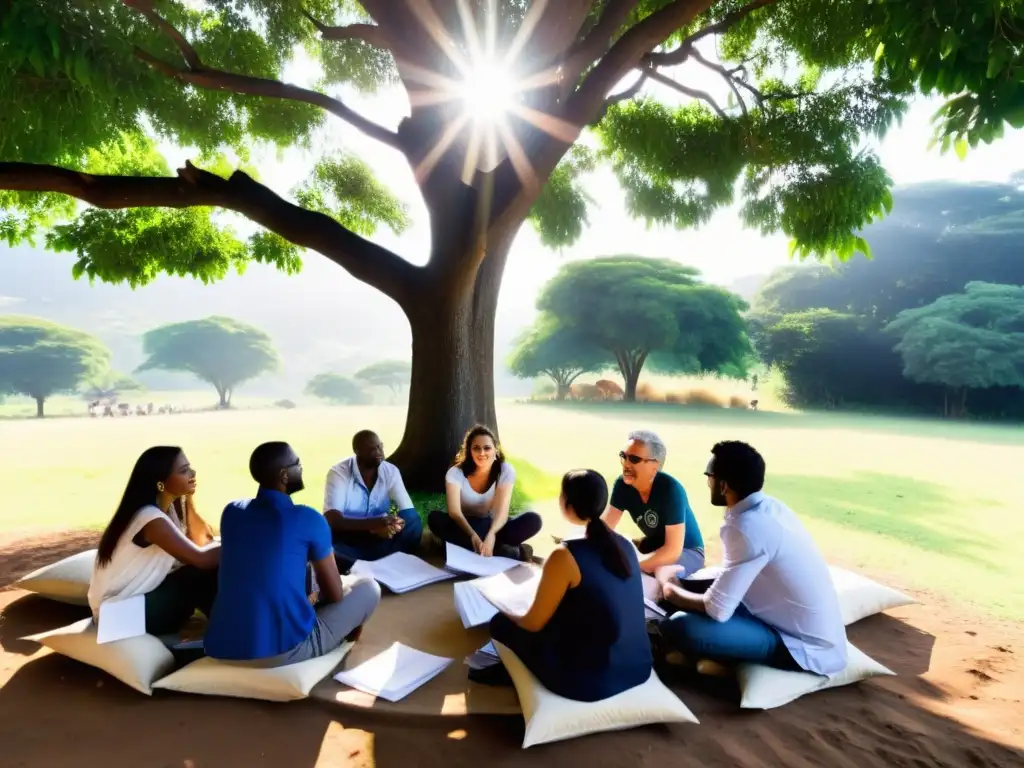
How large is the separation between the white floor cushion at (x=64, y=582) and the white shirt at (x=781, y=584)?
12.8 feet

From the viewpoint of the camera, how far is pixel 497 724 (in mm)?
2818

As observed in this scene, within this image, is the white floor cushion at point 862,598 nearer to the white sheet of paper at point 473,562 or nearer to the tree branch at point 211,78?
the white sheet of paper at point 473,562

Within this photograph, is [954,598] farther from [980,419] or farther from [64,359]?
[64,359]

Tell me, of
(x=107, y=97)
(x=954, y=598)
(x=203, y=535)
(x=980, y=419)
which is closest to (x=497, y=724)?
(x=203, y=535)

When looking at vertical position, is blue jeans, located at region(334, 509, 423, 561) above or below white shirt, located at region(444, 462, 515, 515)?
below

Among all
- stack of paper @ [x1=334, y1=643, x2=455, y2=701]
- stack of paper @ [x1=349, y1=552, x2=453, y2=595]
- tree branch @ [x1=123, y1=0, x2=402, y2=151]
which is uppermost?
tree branch @ [x1=123, y1=0, x2=402, y2=151]

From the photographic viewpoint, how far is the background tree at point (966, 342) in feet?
74.5

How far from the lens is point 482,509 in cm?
506

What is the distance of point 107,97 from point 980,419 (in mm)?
28359

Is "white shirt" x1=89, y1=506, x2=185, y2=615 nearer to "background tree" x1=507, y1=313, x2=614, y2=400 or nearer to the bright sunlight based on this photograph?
the bright sunlight

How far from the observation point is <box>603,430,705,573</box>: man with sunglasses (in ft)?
12.9

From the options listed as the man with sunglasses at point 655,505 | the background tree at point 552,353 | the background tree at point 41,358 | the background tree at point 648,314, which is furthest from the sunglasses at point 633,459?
the background tree at point 41,358

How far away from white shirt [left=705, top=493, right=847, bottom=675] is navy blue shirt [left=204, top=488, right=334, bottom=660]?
1955mm

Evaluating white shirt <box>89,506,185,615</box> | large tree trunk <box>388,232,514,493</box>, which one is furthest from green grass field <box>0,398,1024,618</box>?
white shirt <box>89,506,185,615</box>
